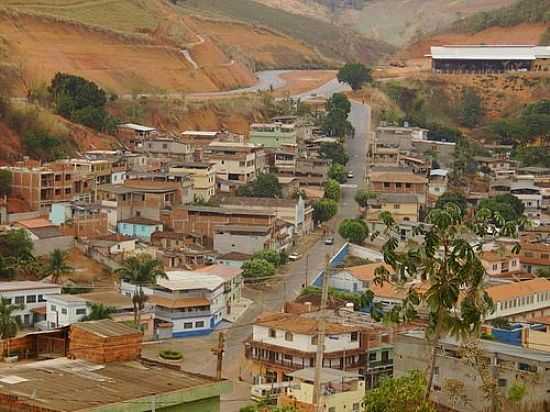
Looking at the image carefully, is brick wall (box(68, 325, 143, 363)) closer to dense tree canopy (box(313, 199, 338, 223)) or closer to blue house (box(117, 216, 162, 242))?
blue house (box(117, 216, 162, 242))

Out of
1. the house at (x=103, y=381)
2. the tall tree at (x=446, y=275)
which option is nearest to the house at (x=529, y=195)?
the tall tree at (x=446, y=275)

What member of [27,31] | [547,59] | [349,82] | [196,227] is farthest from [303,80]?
[196,227]

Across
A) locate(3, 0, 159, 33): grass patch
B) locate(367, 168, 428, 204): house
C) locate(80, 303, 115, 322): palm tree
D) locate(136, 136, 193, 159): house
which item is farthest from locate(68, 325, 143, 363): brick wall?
locate(3, 0, 159, 33): grass patch

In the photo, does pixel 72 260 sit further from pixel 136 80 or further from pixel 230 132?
pixel 136 80

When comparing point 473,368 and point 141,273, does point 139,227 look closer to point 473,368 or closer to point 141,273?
point 141,273

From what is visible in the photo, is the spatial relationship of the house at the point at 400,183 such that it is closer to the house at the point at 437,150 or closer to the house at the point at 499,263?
the house at the point at 437,150

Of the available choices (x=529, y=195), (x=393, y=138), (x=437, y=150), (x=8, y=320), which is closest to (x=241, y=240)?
(x=8, y=320)
